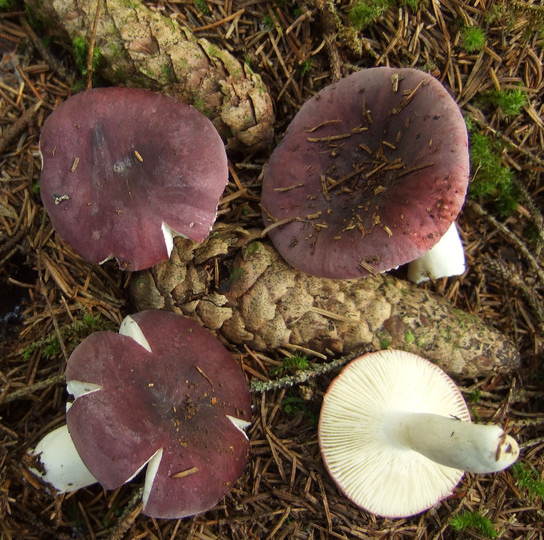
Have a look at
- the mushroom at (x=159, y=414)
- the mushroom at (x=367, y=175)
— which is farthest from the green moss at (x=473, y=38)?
the mushroom at (x=159, y=414)

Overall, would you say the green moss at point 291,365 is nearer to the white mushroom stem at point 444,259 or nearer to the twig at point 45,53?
the white mushroom stem at point 444,259

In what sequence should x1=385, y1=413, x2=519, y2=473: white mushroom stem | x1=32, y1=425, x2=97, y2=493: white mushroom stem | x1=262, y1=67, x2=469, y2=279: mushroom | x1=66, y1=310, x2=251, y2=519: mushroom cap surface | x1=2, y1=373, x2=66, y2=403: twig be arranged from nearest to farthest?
1. x1=385, y1=413, x2=519, y2=473: white mushroom stem
2. x1=66, y1=310, x2=251, y2=519: mushroom cap surface
3. x1=262, y1=67, x2=469, y2=279: mushroom
4. x1=32, y1=425, x2=97, y2=493: white mushroom stem
5. x1=2, y1=373, x2=66, y2=403: twig

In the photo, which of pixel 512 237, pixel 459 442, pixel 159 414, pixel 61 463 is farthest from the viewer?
pixel 512 237

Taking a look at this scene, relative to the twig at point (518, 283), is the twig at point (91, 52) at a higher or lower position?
higher

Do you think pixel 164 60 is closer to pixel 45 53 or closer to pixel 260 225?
pixel 45 53

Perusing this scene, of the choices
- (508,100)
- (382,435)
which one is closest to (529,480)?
(382,435)

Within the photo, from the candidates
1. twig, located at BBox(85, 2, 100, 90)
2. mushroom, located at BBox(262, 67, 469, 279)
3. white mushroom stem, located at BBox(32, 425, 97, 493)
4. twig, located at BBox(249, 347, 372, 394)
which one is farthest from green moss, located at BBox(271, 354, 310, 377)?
twig, located at BBox(85, 2, 100, 90)

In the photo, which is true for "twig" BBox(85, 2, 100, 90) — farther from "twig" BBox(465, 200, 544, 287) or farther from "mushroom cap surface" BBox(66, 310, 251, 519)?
"twig" BBox(465, 200, 544, 287)

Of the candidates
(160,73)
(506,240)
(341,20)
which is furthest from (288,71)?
(506,240)
